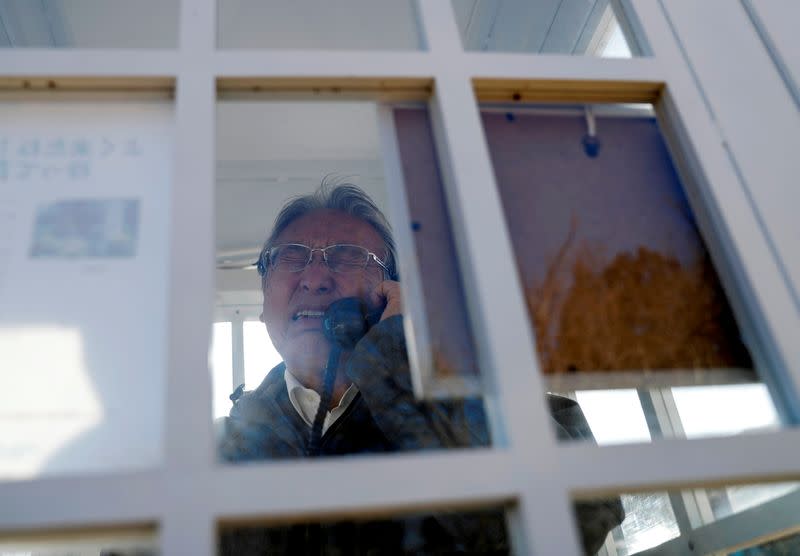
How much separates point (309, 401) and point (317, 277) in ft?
0.95

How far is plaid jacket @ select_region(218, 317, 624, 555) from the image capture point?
2.86ft

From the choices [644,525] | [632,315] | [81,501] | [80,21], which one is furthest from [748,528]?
[80,21]

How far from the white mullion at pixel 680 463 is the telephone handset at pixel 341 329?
823 millimetres

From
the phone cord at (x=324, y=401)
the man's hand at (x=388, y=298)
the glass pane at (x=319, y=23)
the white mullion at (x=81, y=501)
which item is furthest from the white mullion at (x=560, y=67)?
the phone cord at (x=324, y=401)

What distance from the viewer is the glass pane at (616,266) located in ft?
2.01

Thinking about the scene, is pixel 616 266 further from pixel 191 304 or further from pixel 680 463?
pixel 191 304

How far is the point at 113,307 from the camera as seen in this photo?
0.55 meters

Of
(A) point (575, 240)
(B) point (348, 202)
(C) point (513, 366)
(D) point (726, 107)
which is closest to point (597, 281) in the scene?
(A) point (575, 240)

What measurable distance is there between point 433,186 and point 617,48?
13.0 inches

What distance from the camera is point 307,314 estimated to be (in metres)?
1.44

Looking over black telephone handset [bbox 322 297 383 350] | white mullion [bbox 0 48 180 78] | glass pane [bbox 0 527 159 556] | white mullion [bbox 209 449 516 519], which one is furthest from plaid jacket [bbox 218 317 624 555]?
white mullion [bbox 0 48 180 78]

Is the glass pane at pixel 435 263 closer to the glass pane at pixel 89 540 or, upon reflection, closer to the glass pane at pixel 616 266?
the glass pane at pixel 616 266

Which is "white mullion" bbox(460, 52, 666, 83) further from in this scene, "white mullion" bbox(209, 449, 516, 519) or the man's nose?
the man's nose

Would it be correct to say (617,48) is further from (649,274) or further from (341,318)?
(341,318)
